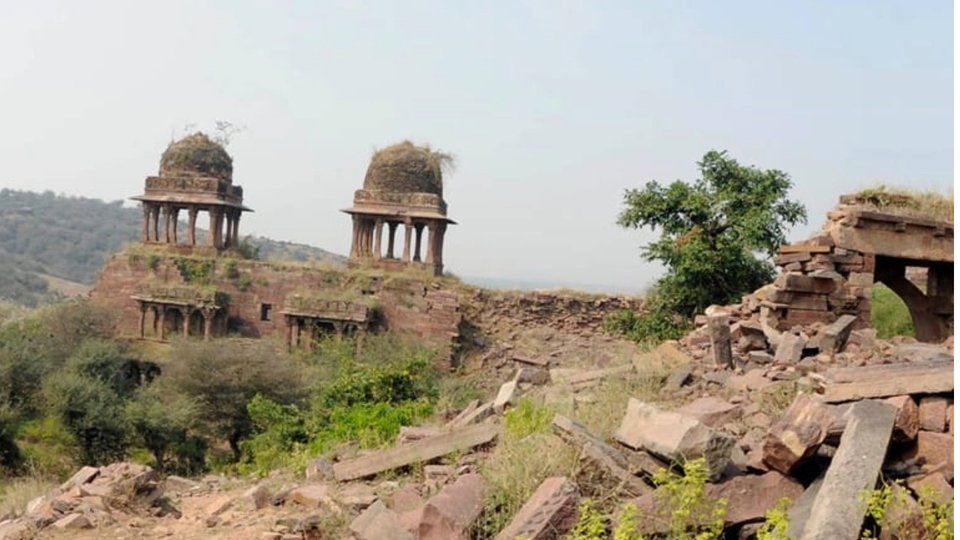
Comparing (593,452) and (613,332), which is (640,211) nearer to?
(613,332)

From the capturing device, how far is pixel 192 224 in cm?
2339

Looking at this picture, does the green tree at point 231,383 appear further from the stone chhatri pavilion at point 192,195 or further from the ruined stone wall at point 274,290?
the stone chhatri pavilion at point 192,195


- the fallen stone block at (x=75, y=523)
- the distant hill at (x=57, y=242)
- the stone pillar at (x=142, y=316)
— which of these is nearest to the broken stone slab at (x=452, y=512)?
the fallen stone block at (x=75, y=523)

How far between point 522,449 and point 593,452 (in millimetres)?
420

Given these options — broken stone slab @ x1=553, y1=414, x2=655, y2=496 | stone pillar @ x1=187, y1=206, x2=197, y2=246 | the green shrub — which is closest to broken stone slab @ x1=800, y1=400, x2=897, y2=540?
broken stone slab @ x1=553, y1=414, x2=655, y2=496

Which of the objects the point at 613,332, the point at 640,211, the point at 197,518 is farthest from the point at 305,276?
the point at 197,518

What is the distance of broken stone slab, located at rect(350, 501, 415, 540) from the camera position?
4063 mm

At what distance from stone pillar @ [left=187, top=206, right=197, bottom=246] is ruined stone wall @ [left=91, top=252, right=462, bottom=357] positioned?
142cm

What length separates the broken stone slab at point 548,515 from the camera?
3680 mm

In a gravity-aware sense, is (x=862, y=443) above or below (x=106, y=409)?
above

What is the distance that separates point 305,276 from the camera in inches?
821

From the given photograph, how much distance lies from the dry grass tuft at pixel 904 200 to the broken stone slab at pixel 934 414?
19.1 ft

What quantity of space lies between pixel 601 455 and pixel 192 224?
2101 cm

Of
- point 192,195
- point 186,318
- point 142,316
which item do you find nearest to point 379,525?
point 186,318
